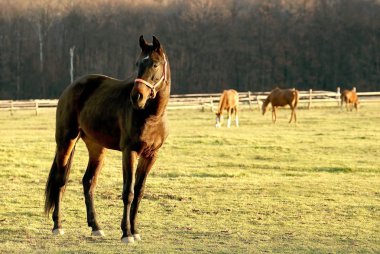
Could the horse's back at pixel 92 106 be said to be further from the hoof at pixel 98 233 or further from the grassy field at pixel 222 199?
the grassy field at pixel 222 199

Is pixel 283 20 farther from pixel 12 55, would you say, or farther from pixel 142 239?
pixel 142 239

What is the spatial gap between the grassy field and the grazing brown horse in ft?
1.34

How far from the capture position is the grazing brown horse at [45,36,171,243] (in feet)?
23.8

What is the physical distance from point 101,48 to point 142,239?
6522 centimetres

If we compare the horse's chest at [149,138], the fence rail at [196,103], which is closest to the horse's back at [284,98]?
the fence rail at [196,103]

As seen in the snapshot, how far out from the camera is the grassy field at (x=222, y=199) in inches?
299

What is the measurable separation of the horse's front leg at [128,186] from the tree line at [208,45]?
59728mm

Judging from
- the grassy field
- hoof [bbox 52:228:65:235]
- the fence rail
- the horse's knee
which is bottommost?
the fence rail

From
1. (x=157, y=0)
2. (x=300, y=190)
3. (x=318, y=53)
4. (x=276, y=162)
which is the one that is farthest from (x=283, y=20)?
(x=300, y=190)


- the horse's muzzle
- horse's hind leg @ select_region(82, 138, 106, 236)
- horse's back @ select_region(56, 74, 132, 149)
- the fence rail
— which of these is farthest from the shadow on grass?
the fence rail

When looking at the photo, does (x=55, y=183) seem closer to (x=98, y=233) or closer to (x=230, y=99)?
(x=98, y=233)

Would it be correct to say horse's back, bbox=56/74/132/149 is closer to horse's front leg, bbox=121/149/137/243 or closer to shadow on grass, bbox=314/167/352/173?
horse's front leg, bbox=121/149/137/243

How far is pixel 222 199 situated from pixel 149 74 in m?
3.83

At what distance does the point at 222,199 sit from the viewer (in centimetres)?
1057
